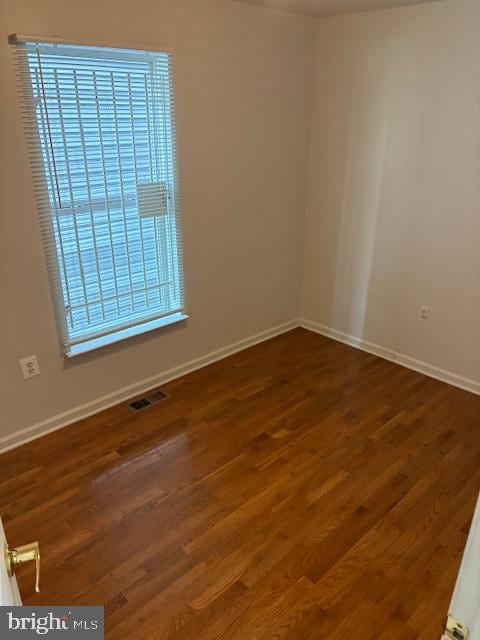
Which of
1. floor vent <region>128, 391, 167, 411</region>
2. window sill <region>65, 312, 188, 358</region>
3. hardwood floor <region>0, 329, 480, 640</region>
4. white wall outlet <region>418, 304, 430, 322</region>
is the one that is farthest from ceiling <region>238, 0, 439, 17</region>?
floor vent <region>128, 391, 167, 411</region>

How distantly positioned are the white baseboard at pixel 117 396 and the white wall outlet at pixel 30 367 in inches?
11.7

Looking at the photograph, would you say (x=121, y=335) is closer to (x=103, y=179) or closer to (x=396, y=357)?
(x=103, y=179)

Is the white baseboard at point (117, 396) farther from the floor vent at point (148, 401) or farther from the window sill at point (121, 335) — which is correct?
the window sill at point (121, 335)

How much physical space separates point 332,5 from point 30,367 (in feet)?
8.80

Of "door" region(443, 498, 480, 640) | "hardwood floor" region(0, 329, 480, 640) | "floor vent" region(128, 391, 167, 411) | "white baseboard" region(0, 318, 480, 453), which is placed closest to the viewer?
"door" region(443, 498, 480, 640)

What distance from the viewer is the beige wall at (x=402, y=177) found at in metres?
2.72

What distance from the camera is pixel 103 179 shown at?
8.02 feet

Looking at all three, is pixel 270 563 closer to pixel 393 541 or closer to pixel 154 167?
pixel 393 541

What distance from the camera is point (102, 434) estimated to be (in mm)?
2611

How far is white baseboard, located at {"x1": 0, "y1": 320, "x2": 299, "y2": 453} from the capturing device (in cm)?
252

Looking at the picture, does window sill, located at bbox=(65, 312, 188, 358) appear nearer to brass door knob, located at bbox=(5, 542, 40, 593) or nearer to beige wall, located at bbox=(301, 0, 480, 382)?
beige wall, located at bbox=(301, 0, 480, 382)

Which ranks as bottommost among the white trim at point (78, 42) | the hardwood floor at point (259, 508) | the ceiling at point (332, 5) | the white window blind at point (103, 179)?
the hardwood floor at point (259, 508)

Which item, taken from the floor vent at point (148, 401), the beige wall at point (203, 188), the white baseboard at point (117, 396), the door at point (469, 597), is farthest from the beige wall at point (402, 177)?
the door at point (469, 597)

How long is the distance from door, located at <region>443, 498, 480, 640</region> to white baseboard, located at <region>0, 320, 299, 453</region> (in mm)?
2311
